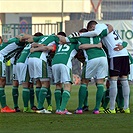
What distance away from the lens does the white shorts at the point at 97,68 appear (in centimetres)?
1558

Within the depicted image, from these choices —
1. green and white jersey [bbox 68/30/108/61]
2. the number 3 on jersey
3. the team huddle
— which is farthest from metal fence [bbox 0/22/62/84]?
green and white jersey [bbox 68/30/108/61]

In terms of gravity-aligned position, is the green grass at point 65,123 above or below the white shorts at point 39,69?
below

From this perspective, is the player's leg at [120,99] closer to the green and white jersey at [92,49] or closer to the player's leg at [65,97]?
the green and white jersey at [92,49]

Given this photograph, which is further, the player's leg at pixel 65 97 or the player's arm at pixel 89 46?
the player's arm at pixel 89 46

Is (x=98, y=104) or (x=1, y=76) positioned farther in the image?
(x=1, y=76)

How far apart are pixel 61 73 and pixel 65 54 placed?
0.43 metres

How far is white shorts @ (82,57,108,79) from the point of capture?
51.1 ft

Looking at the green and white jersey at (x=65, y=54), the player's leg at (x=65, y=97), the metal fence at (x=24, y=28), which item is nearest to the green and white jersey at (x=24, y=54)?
the green and white jersey at (x=65, y=54)

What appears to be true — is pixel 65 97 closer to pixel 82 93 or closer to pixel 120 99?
pixel 82 93

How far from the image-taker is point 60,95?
51.7 ft

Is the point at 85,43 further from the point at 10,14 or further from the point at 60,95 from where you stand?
the point at 10,14

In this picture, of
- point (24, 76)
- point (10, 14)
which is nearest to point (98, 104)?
point (24, 76)

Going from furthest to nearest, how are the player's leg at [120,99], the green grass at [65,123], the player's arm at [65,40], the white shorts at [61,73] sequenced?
the player's leg at [120,99], the player's arm at [65,40], the white shorts at [61,73], the green grass at [65,123]

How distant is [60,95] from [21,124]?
2.45 meters
